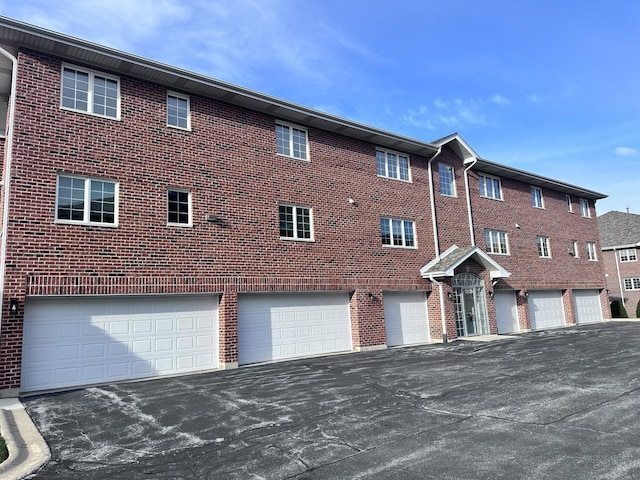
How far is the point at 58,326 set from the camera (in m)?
10.2

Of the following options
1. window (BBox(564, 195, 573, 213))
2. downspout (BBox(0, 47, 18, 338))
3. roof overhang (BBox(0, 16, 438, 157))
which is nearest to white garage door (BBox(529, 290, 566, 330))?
window (BBox(564, 195, 573, 213))

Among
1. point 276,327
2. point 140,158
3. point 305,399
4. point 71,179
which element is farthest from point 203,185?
point 305,399

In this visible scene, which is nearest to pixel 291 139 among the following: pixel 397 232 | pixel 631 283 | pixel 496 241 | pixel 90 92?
pixel 397 232

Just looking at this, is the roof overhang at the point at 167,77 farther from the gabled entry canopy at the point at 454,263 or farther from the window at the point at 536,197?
the window at the point at 536,197

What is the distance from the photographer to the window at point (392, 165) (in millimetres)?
17656

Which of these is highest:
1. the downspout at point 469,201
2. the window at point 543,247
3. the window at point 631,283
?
the downspout at point 469,201

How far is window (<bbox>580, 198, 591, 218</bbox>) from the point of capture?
27.6m

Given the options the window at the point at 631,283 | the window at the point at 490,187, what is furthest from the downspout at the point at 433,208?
the window at the point at 631,283

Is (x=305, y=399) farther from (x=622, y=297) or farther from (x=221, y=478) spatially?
(x=622, y=297)

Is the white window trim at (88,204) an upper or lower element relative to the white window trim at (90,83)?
lower

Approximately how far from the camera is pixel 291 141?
15219mm

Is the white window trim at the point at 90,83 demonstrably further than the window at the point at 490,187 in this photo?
No

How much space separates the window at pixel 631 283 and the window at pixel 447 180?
78.3 ft

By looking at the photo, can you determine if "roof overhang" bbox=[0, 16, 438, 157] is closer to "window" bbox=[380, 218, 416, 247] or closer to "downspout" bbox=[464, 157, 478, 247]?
"window" bbox=[380, 218, 416, 247]
